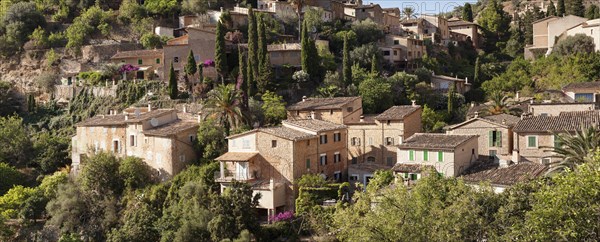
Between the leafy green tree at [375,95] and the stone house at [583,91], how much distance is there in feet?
41.4

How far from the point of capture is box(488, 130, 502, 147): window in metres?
39.9

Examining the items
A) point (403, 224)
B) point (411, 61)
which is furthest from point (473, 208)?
point (411, 61)

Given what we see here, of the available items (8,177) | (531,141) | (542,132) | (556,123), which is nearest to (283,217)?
(531,141)

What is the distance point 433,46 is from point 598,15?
707 inches

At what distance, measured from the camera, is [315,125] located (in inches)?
1661

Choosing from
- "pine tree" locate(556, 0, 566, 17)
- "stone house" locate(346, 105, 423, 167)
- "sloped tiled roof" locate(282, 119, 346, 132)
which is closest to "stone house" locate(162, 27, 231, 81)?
"sloped tiled roof" locate(282, 119, 346, 132)

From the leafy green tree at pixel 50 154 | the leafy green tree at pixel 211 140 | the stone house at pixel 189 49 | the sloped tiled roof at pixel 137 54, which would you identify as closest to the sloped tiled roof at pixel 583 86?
the leafy green tree at pixel 211 140

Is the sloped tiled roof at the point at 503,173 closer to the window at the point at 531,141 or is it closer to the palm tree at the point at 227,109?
the window at the point at 531,141

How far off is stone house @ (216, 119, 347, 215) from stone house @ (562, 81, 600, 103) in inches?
770

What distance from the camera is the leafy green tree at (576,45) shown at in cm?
6300

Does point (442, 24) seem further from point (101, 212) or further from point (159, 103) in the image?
point (101, 212)

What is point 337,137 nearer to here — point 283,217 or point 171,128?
point 283,217

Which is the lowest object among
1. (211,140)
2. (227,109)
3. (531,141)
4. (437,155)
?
(437,155)

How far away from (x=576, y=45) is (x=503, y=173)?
111 ft
